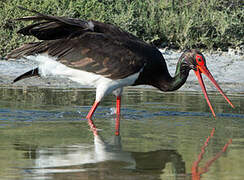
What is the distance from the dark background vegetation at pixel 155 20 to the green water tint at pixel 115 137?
3348mm

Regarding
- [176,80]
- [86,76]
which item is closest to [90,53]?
[86,76]

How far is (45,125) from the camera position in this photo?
6164mm

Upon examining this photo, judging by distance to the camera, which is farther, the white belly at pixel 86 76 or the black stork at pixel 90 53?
the white belly at pixel 86 76

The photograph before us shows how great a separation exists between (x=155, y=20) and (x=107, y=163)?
333 inches

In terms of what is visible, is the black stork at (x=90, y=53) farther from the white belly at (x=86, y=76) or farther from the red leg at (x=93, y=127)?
the red leg at (x=93, y=127)

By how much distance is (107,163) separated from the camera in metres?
4.42

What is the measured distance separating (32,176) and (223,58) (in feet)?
26.7

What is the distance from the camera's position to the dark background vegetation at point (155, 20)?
1196cm

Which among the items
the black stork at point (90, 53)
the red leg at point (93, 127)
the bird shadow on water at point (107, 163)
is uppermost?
the black stork at point (90, 53)

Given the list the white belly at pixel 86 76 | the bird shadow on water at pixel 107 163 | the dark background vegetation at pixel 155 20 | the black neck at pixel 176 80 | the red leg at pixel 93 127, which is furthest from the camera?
the dark background vegetation at pixel 155 20

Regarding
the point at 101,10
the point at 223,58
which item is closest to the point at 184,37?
the point at 223,58

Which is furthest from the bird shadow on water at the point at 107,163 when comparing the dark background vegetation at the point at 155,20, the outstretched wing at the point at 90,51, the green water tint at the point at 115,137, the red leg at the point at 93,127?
the dark background vegetation at the point at 155,20

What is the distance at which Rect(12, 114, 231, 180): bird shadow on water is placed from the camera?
13.3 feet

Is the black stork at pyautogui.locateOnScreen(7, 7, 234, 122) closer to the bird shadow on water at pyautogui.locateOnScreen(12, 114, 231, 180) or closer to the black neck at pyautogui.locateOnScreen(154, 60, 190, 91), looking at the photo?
the black neck at pyautogui.locateOnScreen(154, 60, 190, 91)
